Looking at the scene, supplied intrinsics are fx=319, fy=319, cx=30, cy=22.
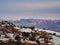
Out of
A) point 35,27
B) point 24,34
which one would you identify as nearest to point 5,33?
point 24,34

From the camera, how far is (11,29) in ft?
41.0

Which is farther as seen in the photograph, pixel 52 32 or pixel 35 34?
pixel 52 32

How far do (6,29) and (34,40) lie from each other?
5.98 ft

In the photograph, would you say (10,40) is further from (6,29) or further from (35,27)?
(35,27)

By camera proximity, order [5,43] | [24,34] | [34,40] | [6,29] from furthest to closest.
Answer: [6,29], [24,34], [34,40], [5,43]

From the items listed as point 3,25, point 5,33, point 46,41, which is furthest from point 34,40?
point 3,25

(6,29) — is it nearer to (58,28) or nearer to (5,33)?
(5,33)

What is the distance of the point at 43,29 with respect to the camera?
1383 cm

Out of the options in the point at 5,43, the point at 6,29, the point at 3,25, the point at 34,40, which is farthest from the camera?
the point at 3,25

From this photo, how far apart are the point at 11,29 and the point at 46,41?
73.8 inches

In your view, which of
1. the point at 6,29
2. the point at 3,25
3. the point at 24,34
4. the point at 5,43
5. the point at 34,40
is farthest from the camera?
the point at 3,25

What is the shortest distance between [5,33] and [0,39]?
1.12m

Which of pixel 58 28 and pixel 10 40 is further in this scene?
pixel 58 28

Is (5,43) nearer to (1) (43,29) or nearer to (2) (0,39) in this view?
(2) (0,39)
